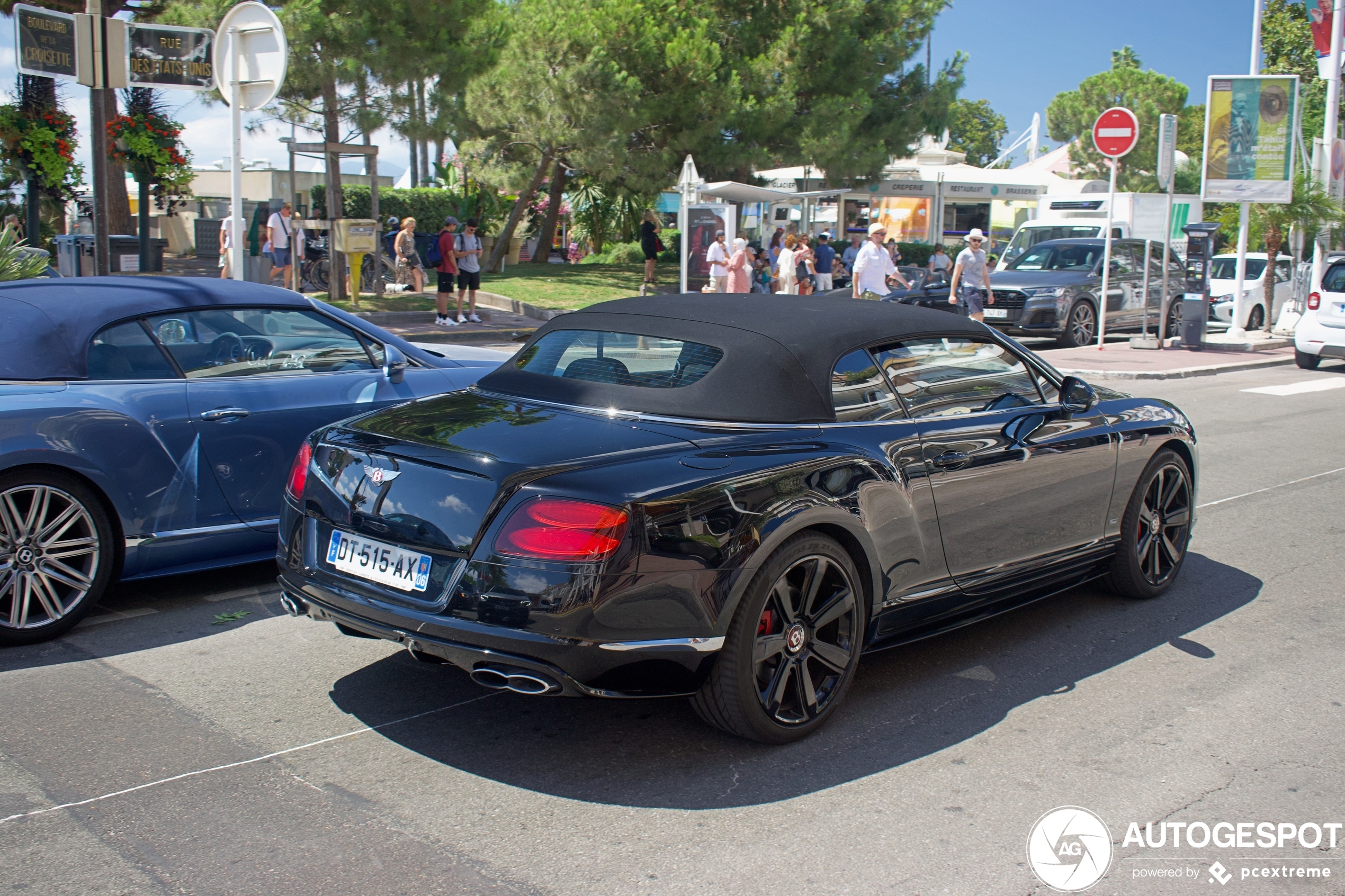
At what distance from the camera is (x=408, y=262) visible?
24.1 metres

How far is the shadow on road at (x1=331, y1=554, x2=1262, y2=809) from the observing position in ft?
12.0

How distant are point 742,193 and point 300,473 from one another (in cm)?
2290

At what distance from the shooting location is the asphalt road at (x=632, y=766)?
3.12m

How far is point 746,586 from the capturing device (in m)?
3.61

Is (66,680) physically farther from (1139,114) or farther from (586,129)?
(1139,114)

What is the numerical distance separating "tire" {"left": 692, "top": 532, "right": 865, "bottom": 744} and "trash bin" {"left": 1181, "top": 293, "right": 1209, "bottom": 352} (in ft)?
55.0

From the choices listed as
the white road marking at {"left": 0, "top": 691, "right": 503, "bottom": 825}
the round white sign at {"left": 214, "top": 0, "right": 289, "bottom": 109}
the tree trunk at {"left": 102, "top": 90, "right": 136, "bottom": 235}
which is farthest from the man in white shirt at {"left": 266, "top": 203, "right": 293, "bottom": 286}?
the white road marking at {"left": 0, "top": 691, "right": 503, "bottom": 825}

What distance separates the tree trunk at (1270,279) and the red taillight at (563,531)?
21288 millimetres

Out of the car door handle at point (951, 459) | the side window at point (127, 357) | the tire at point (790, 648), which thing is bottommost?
the tire at point (790, 648)

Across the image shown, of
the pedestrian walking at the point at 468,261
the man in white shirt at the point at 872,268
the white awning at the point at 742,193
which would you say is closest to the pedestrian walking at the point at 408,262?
the pedestrian walking at the point at 468,261

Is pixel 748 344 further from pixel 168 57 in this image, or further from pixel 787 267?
pixel 787 267

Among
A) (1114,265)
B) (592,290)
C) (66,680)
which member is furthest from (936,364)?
(592,290)

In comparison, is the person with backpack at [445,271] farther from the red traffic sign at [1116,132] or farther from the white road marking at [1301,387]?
the white road marking at [1301,387]

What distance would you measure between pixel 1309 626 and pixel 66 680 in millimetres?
5156
